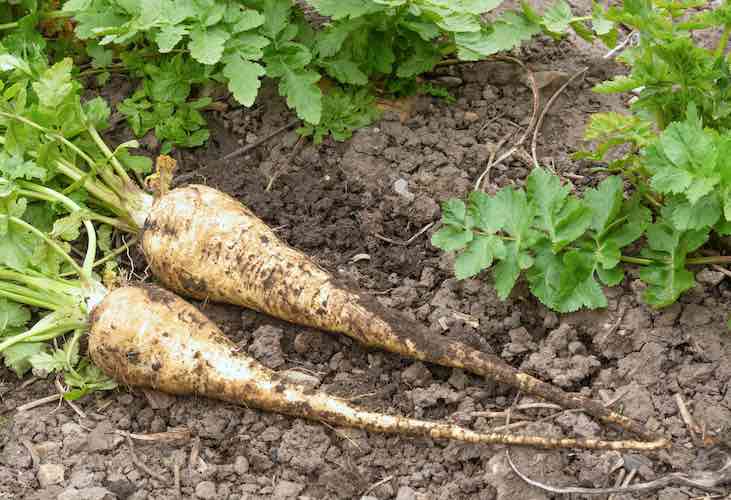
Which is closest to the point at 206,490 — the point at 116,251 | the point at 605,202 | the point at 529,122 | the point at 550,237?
the point at 116,251

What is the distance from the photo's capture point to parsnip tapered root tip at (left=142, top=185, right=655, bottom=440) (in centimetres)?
288

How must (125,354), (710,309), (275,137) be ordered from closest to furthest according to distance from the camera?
1. (710,309)
2. (125,354)
3. (275,137)

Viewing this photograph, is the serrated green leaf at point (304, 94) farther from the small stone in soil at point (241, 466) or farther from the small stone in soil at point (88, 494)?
the small stone in soil at point (88, 494)

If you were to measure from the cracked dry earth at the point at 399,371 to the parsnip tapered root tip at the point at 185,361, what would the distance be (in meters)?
0.06

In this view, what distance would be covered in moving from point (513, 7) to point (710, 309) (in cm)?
165

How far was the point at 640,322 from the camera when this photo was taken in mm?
2754

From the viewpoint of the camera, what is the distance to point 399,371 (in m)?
2.90

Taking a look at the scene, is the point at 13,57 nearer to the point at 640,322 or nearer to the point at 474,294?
the point at 474,294

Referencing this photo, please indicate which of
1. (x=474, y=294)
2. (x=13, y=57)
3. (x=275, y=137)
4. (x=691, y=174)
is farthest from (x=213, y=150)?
(x=691, y=174)

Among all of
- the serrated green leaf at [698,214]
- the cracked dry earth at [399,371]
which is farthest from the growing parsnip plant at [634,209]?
the cracked dry earth at [399,371]

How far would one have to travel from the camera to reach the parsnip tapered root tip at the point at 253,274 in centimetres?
288

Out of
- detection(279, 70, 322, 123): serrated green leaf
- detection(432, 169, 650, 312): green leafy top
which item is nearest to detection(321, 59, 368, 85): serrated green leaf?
detection(279, 70, 322, 123): serrated green leaf

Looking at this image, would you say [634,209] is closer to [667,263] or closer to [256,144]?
[667,263]

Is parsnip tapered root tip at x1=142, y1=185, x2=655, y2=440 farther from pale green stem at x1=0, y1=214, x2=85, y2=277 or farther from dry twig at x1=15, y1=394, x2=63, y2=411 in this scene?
dry twig at x1=15, y1=394, x2=63, y2=411
